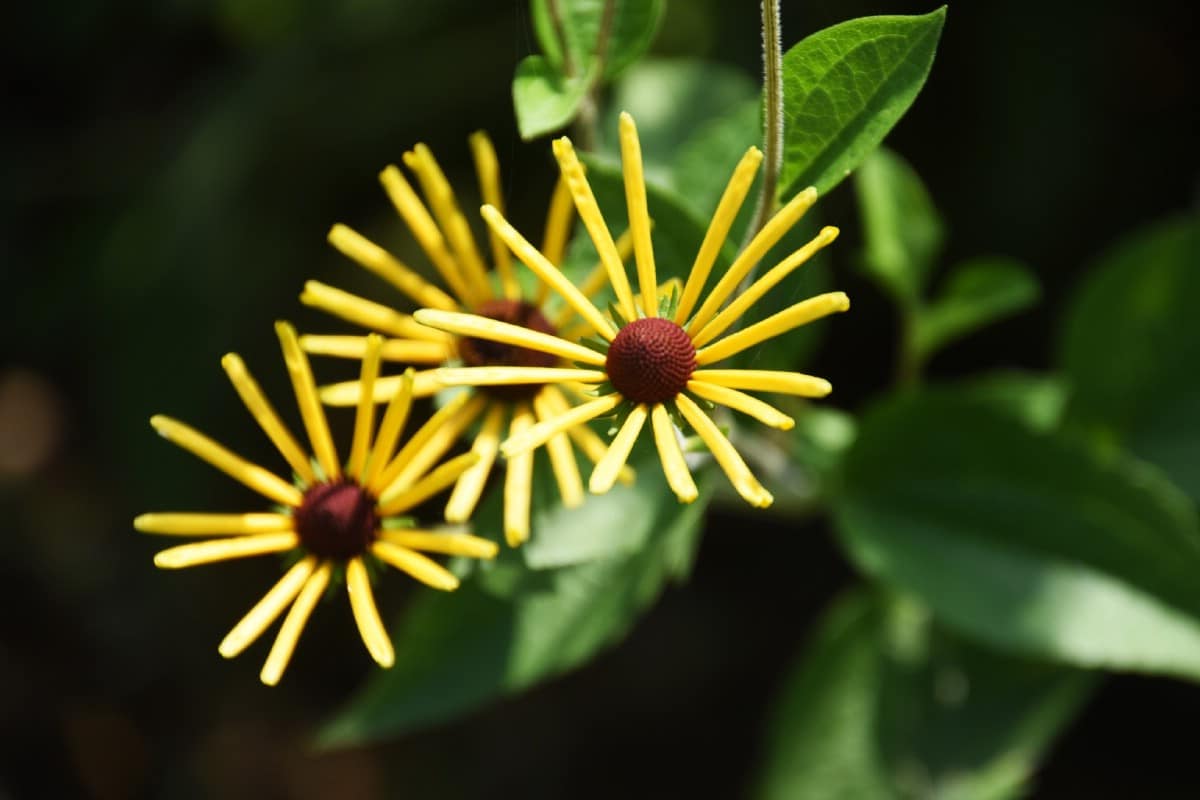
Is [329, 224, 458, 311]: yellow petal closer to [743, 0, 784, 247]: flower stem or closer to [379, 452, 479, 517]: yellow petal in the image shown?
[379, 452, 479, 517]: yellow petal

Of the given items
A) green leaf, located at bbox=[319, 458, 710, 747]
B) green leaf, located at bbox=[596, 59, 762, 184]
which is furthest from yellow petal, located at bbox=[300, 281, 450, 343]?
green leaf, located at bbox=[596, 59, 762, 184]

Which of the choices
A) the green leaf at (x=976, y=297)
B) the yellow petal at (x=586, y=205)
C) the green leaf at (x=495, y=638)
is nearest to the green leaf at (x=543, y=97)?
the yellow petal at (x=586, y=205)

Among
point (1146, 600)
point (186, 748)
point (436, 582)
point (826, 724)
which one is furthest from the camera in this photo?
point (186, 748)

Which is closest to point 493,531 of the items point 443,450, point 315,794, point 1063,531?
point 443,450

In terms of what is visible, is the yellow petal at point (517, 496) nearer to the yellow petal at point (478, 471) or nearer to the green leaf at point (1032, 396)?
the yellow petal at point (478, 471)

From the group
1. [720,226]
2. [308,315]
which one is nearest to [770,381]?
[720,226]

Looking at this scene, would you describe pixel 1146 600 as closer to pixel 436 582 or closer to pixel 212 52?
pixel 436 582

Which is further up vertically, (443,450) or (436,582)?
(443,450)
